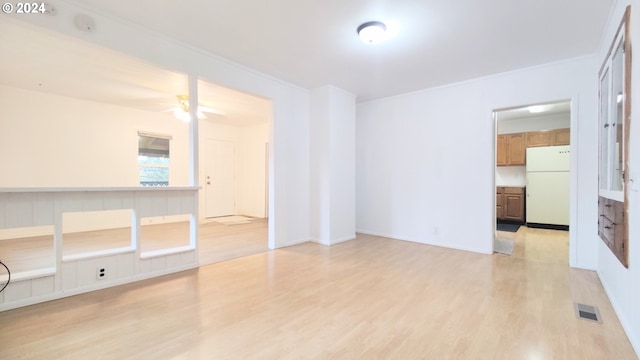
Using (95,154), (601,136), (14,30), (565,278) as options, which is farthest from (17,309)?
(601,136)


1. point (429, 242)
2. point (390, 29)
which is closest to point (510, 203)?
point (429, 242)

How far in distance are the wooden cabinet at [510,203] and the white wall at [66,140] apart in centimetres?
860

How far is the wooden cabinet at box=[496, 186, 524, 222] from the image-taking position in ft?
21.7

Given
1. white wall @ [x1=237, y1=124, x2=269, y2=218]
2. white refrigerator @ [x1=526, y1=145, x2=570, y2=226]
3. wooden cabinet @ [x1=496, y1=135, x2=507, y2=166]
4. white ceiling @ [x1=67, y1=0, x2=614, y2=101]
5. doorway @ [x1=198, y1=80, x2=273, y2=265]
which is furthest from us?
white wall @ [x1=237, y1=124, x2=269, y2=218]

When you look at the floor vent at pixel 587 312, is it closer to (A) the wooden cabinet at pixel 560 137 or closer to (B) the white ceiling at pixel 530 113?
(B) the white ceiling at pixel 530 113

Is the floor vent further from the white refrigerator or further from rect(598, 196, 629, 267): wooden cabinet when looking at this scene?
the white refrigerator

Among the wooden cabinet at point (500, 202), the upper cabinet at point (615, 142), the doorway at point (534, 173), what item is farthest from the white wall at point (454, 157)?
the wooden cabinet at point (500, 202)

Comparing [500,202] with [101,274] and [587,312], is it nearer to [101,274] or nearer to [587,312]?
[587,312]

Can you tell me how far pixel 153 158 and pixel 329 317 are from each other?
624cm

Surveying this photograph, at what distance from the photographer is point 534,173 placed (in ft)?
20.7

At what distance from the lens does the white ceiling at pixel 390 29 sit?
2.49 m

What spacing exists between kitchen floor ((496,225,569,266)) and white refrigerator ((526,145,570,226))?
1.11 feet

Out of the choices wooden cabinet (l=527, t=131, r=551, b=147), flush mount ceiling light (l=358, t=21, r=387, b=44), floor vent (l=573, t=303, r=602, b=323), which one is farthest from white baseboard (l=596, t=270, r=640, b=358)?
wooden cabinet (l=527, t=131, r=551, b=147)

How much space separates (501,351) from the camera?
1783mm
